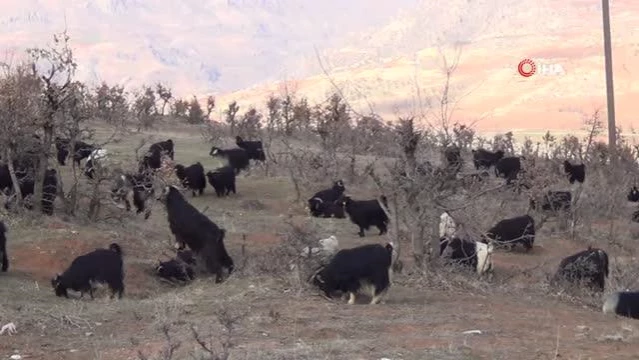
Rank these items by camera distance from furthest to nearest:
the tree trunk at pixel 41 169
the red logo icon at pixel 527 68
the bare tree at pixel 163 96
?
the bare tree at pixel 163 96 → the red logo icon at pixel 527 68 → the tree trunk at pixel 41 169

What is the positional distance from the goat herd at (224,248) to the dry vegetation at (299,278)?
0.82ft

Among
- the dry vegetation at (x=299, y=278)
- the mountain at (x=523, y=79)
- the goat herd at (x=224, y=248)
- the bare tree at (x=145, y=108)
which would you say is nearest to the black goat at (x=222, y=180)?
the goat herd at (x=224, y=248)

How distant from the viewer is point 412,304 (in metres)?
11.0

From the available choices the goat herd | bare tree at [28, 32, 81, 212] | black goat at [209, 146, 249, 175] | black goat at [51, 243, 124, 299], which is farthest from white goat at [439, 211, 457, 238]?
black goat at [209, 146, 249, 175]

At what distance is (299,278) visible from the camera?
36.8 feet

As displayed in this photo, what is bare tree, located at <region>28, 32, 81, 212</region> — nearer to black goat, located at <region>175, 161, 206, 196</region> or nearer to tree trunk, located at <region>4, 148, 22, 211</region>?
tree trunk, located at <region>4, 148, 22, 211</region>

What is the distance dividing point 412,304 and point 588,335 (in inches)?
87.9

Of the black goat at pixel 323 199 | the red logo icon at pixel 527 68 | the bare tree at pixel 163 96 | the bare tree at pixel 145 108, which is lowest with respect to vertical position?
the black goat at pixel 323 199

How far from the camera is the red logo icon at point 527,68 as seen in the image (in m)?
20.2

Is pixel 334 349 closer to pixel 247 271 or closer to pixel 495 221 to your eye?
pixel 247 271

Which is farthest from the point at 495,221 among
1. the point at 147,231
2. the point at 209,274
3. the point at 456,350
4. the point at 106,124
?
the point at 106,124

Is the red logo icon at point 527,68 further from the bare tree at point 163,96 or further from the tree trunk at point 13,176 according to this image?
the bare tree at point 163,96

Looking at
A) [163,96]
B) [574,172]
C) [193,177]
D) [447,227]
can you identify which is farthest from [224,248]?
Answer: [163,96]

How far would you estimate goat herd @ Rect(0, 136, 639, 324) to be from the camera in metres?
11.1
